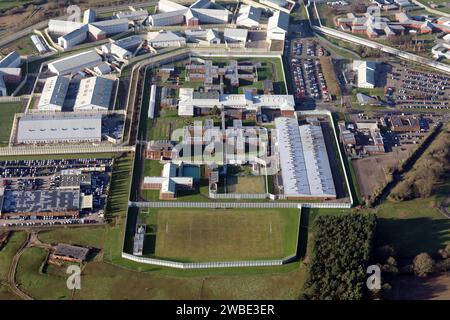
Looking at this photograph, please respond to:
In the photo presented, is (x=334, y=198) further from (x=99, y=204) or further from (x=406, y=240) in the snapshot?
(x=99, y=204)

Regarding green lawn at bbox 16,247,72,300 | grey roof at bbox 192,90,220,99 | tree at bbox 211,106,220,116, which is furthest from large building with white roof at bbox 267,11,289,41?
green lawn at bbox 16,247,72,300

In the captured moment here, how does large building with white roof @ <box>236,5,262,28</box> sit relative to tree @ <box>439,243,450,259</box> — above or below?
above

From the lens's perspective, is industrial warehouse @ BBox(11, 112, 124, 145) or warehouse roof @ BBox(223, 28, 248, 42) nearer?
industrial warehouse @ BBox(11, 112, 124, 145)

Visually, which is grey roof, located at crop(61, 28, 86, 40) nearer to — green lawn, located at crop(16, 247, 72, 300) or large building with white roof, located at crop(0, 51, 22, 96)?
large building with white roof, located at crop(0, 51, 22, 96)

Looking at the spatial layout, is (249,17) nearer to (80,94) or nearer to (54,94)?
(80,94)

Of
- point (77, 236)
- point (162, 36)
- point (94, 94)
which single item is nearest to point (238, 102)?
point (94, 94)

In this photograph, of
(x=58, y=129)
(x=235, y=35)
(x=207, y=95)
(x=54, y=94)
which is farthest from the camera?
(x=235, y=35)

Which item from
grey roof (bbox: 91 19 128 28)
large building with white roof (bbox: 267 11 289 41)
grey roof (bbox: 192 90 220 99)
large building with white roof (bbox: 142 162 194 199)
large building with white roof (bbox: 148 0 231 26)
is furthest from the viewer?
large building with white roof (bbox: 148 0 231 26)

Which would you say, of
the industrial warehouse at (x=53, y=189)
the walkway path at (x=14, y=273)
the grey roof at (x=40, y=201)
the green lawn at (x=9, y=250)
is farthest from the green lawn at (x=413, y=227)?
the green lawn at (x=9, y=250)
